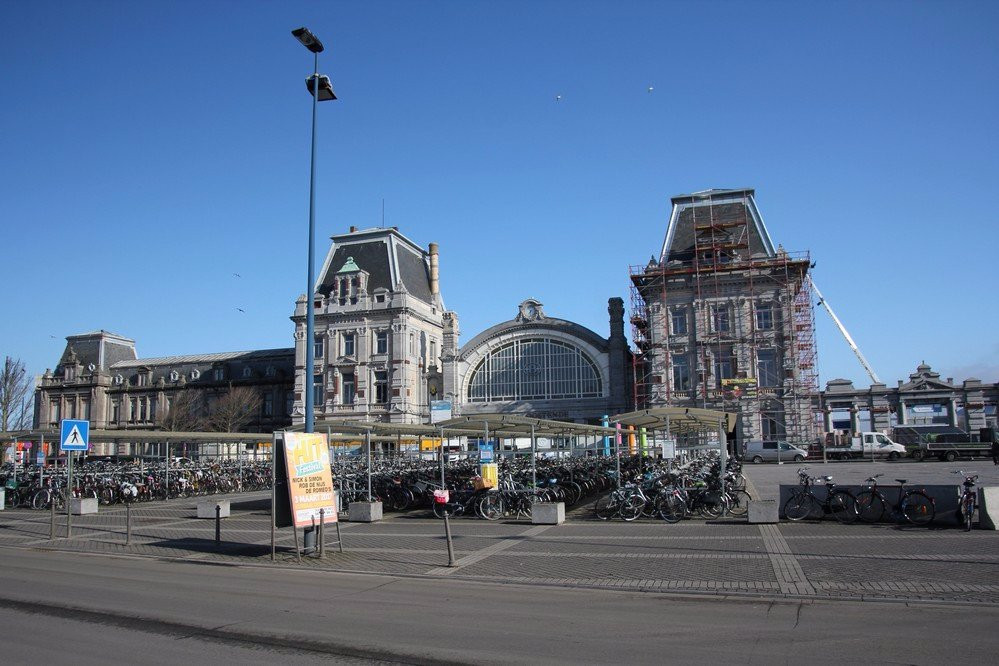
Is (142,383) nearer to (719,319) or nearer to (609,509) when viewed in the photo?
(719,319)

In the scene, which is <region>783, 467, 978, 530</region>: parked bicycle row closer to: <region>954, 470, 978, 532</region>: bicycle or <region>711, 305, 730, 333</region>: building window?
<region>954, 470, 978, 532</region>: bicycle

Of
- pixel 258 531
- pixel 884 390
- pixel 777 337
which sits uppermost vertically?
pixel 777 337

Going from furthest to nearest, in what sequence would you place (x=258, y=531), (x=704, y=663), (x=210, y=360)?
(x=210, y=360) → (x=258, y=531) → (x=704, y=663)

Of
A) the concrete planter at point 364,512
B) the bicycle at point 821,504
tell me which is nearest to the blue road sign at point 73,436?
the concrete planter at point 364,512

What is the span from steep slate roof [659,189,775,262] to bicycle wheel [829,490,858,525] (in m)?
43.1

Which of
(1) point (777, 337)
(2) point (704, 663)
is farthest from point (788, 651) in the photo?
(1) point (777, 337)

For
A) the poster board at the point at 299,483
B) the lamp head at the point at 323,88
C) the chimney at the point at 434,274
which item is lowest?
the poster board at the point at 299,483

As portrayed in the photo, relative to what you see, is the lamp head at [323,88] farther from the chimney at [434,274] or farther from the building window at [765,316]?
the chimney at [434,274]

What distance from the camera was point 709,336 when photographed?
56.9 m

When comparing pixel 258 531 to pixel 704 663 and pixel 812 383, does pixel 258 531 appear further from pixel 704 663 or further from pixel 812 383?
pixel 812 383

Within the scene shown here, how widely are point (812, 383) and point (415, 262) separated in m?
39.0

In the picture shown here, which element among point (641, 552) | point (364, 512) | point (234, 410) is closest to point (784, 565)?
point (641, 552)

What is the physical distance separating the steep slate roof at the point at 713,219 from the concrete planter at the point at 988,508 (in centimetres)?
4409

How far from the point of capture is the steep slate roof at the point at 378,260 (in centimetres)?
6981
